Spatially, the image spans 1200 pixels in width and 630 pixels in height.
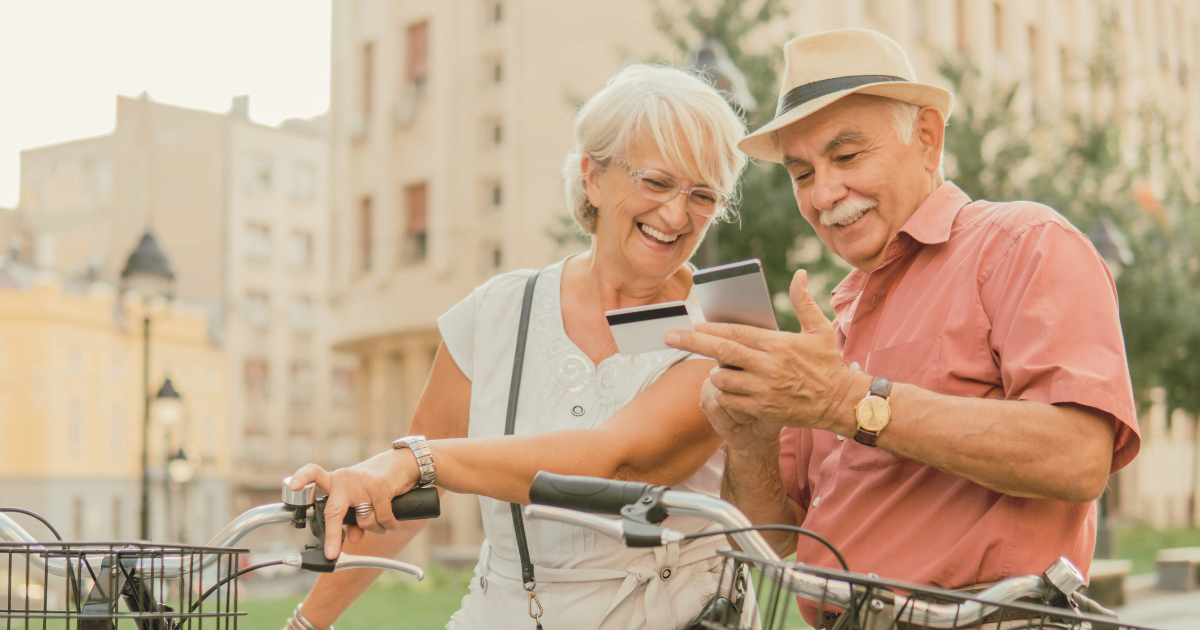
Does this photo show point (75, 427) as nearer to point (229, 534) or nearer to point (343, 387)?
point (343, 387)

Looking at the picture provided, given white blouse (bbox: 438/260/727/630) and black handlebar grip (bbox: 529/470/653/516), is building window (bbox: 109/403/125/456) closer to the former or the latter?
white blouse (bbox: 438/260/727/630)

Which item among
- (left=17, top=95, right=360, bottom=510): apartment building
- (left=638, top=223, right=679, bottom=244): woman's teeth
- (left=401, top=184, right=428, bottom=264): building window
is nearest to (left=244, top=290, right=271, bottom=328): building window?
(left=17, top=95, right=360, bottom=510): apartment building

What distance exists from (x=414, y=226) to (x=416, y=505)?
26167 mm

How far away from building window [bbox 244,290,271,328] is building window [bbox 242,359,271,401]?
2.02 m

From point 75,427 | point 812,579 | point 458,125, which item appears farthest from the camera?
point 75,427

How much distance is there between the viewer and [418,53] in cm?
2850

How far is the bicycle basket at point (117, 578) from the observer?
1.99 m

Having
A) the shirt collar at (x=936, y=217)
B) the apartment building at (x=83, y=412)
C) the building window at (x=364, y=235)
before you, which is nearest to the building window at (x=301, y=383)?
the apartment building at (x=83, y=412)

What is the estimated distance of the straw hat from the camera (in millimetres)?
2348

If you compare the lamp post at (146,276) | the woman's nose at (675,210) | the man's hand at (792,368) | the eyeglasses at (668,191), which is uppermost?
the lamp post at (146,276)

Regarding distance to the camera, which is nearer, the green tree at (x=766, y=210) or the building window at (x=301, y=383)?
the green tree at (x=766, y=210)

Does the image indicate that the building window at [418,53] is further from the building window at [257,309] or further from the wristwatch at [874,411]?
the building window at [257,309]

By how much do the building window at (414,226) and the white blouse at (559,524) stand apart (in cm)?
2488

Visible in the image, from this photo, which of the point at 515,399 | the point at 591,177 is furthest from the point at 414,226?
the point at 515,399
